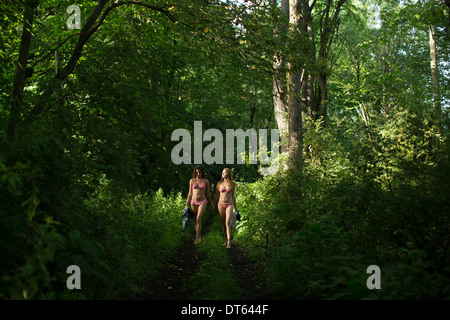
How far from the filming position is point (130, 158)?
7.79 m

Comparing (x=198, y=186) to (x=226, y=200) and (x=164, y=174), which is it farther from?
(x=164, y=174)

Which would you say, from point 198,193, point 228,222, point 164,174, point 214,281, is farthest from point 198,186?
point 214,281

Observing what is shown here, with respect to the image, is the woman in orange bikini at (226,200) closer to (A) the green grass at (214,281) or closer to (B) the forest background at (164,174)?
(B) the forest background at (164,174)

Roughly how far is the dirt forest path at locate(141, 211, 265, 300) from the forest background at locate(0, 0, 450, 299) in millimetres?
292

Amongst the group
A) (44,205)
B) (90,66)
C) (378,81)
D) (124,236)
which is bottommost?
(124,236)

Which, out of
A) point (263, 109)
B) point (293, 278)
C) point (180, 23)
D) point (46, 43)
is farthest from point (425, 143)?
point (263, 109)

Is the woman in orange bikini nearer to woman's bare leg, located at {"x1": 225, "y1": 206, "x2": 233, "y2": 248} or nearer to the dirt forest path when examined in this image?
woman's bare leg, located at {"x1": 225, "y1": 206, "x2": 233, "y2": 248}

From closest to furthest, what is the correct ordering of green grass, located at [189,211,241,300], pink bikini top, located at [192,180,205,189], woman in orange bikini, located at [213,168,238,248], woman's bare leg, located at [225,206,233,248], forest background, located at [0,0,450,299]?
forest background, located at [0,0,450,299] → green grass, located at [189,211,241,300] → woman's bare leg, located at [225,206,233,248] → woman in orange bikini, located at [213,168,238,248] → pink bikini top, located at [192,180,205,189]

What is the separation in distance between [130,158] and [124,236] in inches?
73.7

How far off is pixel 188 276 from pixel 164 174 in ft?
9.65

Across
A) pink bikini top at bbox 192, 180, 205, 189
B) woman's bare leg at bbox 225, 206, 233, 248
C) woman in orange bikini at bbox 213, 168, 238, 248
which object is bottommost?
woman's bare leg at bbox 225, 206, 233, 248

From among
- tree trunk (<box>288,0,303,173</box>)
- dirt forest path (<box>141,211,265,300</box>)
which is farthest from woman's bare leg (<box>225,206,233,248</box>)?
tree trunk (<box>288,0,303,173</box>)

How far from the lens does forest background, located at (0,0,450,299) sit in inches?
185
